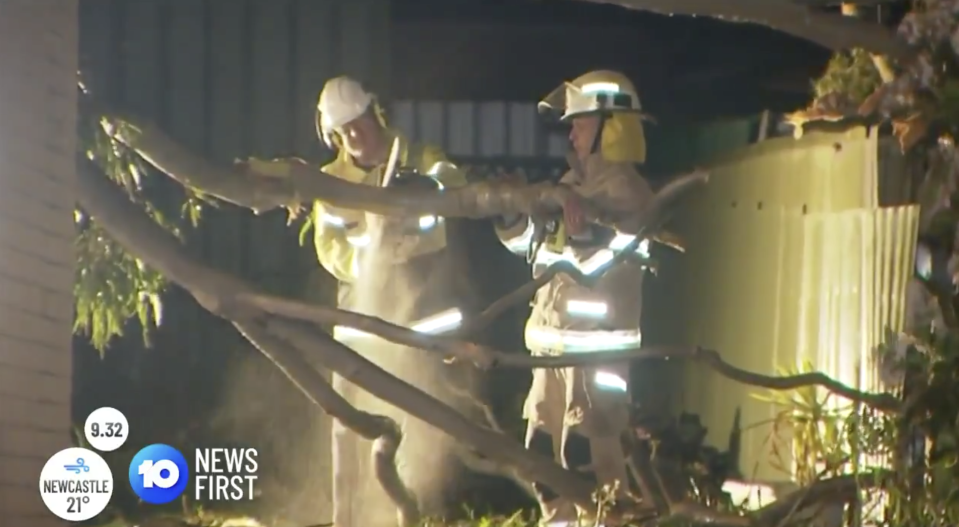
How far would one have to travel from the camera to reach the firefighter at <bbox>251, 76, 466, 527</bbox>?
177cm

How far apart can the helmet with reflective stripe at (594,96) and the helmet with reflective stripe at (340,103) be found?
301 mm

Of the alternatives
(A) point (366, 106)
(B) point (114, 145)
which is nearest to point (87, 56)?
(B) point (114, 145)

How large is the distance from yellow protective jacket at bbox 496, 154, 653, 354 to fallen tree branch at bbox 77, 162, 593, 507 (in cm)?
18

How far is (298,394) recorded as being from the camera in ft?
5.81

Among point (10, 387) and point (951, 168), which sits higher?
point (951, 168)

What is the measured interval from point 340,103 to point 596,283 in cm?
52

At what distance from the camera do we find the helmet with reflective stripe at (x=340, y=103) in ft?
5.80

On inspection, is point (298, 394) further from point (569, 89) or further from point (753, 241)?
point (753, 241)

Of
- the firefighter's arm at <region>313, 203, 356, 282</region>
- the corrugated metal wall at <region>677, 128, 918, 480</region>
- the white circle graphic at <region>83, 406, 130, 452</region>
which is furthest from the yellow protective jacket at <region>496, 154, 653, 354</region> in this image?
the white circle graphic at <region>83, 406, 130, 452</region>

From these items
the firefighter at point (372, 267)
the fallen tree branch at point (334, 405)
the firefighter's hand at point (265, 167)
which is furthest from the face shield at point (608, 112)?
the fallen tree branch at point (334, 405)

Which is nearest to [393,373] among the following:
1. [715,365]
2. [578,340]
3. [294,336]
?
[294,336]

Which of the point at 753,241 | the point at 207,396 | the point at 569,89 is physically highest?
the point at 569,89

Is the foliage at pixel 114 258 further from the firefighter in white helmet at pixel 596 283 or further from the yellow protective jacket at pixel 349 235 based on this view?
the firefighter in white helmet at pixel 596 283

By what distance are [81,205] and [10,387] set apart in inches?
12.4
